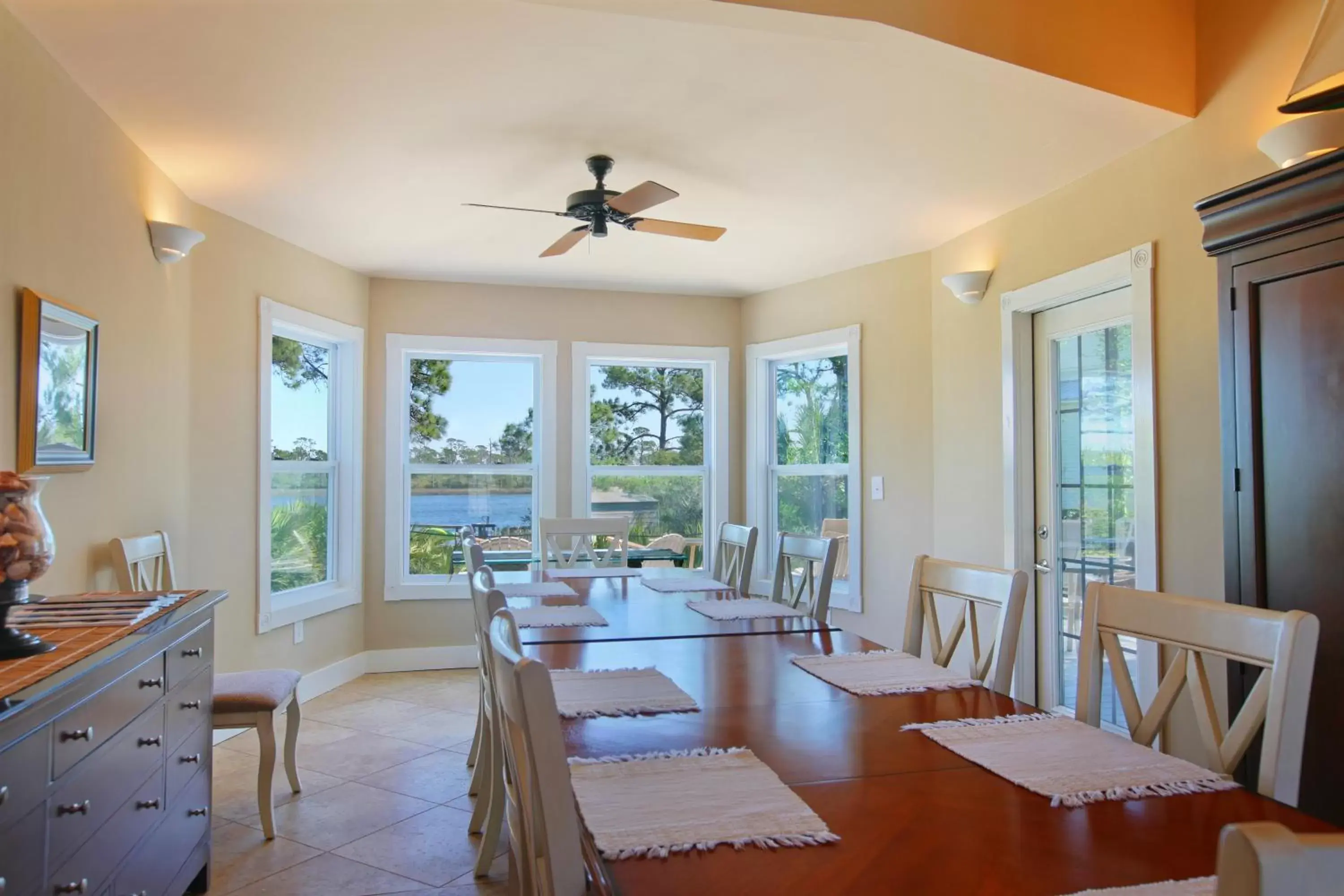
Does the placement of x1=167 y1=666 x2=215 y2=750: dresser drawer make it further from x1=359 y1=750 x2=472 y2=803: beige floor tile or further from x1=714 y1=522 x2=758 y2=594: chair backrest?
x1=714 y1=522 x2=758 y2=594: chair backrest

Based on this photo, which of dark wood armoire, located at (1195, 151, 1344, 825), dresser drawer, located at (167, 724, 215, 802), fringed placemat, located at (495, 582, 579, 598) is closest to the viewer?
dark wood armoire, located at (1195, 151, 1344, 825)

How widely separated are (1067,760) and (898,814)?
1.22 feet

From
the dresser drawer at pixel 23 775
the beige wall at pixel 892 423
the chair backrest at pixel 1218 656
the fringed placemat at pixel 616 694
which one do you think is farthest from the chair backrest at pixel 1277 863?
the beige wall at pixel 892 423

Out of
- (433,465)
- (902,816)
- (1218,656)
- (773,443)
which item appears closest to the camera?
(902,816)

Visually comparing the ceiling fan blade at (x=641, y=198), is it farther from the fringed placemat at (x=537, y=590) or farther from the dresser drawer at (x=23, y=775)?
the dresser drawer at (x=23, y=775)

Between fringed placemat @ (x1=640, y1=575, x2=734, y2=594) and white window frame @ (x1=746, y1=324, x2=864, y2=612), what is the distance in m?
1.49

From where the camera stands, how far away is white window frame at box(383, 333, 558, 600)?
205 inches

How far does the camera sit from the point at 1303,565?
6.13ft

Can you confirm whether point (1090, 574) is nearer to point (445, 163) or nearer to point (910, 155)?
point (910, 155)

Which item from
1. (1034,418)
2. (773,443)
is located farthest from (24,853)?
(773,443)

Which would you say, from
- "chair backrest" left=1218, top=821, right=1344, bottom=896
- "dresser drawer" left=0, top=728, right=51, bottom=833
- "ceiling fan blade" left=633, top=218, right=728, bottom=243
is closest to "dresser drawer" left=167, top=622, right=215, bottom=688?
"dresser drawer" left=0, top=728, right=51, bottom=833

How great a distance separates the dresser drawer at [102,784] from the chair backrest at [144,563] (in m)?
0.96

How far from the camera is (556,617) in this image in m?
2.68

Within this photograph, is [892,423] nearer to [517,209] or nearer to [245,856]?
[517,209]
